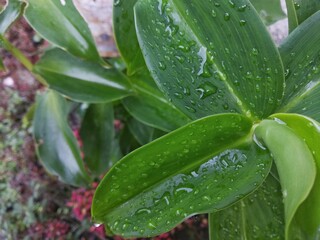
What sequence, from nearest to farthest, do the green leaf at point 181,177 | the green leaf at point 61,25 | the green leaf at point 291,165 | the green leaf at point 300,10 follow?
the green leaf at point 291,165, the green leaf at point 181,177, the green leaf at point 300,10, the green leaf at point 61,25

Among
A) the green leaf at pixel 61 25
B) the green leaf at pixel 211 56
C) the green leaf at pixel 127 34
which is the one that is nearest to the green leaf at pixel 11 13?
the green leaf at pixel 61 25

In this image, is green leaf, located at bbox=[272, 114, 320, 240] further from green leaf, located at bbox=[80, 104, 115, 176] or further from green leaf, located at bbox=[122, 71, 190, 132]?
green leaf, located at bbox=[80, 104, 115, 176]

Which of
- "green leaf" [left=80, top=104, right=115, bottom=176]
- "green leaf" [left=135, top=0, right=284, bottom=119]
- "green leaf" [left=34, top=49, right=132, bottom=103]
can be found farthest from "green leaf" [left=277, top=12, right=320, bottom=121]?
"green leaf" [left=80, top=104, right=115, bottom=176]

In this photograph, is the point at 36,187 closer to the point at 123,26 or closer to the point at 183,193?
the point at 123,26

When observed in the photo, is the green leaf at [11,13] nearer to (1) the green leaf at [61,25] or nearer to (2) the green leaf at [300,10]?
(1) the green leaf at [61,25]

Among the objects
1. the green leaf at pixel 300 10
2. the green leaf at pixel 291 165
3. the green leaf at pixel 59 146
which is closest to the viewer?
the green leaf at pixel 291 165
